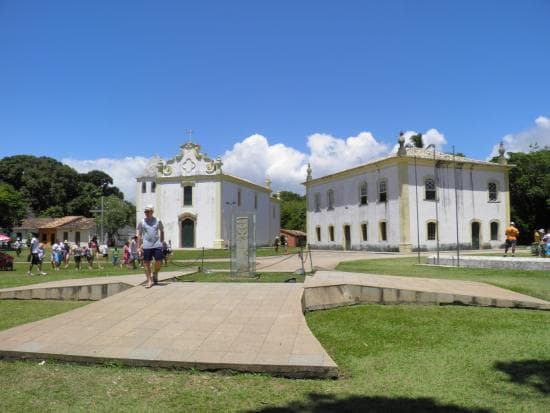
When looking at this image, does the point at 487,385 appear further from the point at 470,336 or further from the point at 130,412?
the point at 130,412

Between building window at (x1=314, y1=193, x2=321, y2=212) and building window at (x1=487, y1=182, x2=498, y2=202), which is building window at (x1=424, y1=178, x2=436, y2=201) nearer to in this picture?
building window at (x1=487, y1=182, x2=498, y2=202)

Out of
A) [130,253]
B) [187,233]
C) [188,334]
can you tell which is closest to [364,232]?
[187,233]

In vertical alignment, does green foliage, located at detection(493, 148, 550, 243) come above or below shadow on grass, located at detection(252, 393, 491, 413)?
above

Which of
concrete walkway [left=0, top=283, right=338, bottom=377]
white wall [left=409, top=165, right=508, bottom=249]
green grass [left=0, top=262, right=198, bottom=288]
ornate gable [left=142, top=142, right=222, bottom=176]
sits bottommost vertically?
green grass [left=0, top=262, right=198, bottom=288]

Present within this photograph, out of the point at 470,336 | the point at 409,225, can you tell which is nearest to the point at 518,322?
the point at 470,336

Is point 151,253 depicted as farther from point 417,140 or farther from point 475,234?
point 417,140

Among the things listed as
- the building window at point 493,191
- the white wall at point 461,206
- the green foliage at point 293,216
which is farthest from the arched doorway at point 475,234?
the green foliage at point 293,216

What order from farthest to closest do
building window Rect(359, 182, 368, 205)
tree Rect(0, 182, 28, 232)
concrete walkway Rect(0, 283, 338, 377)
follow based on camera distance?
tree Rect(0, 182, 28, 232)
building window Rect(359, 182, 368, 205)
concrete walkway Rect(0, 283, 338, 377)

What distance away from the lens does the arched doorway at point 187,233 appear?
39.9 meters

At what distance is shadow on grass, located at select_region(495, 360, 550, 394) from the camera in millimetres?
3988

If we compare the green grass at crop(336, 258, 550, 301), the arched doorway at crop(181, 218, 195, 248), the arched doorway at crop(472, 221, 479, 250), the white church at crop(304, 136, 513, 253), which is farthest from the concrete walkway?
the arched doorway at crop(181, 218, 195, 248)

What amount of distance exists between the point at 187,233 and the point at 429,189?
802 inches

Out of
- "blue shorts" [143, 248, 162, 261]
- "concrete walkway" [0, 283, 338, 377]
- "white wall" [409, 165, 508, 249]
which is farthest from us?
"white wall" [409, 165, 508, 249]

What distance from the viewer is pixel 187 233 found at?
4012 cm
